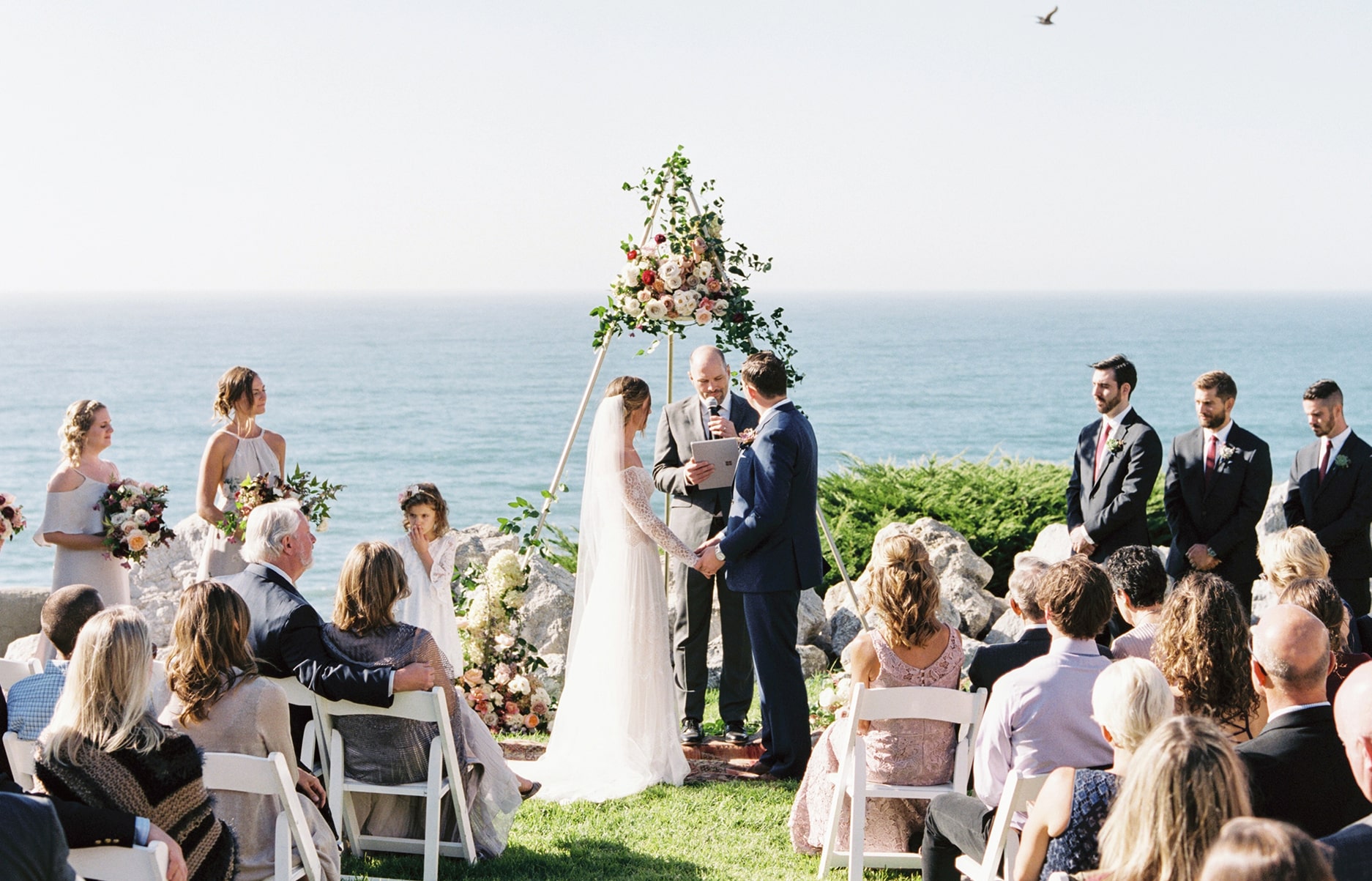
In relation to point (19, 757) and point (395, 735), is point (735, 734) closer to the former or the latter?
point (395, 735)

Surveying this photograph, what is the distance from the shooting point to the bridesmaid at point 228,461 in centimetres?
666

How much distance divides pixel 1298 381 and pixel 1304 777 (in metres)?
78.4

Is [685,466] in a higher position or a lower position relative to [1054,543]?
higher

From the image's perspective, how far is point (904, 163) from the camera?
78.8 meters

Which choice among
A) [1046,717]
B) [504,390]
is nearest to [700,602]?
[1046,717]

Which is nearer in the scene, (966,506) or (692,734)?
(692,734)

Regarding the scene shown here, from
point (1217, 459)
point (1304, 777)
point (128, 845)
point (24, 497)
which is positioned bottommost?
point (24, 497)

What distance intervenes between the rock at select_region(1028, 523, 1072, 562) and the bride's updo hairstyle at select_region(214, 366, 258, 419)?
623 centimetres

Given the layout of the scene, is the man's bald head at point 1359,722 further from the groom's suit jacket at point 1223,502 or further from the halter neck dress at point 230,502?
the halter neck dress at point 230,502

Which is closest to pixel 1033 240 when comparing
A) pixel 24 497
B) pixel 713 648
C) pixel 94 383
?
pixel 94 383

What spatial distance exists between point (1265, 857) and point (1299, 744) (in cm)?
150

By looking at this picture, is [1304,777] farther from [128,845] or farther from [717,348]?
[717,348]

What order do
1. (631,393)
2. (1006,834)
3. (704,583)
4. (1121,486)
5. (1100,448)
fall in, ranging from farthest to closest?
1. (704,583)
2. (1100,448)
3. (1121,486)
4. (631,393)
5. (1006,834)

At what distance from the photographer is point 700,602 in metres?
7.09
